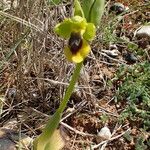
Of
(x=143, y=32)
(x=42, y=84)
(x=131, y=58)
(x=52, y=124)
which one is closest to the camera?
(x=52, y=124)

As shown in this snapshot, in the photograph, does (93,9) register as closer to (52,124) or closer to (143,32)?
(52,124)

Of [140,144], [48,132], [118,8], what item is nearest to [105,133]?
[140,144]

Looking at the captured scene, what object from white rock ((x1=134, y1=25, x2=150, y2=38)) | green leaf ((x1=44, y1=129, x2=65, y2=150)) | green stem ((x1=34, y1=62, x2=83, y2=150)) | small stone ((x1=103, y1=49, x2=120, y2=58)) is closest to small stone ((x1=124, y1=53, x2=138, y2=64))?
small stone ((x1=103, y1=49, x2=120, y2=58))

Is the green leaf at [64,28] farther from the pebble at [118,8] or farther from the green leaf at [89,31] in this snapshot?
the pebble at [118,8]

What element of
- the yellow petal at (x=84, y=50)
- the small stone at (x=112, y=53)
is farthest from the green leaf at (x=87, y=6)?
the small stone at (x=112, y=53)

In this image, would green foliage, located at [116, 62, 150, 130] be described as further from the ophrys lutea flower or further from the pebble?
the ophrys lutea flower
